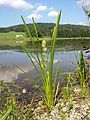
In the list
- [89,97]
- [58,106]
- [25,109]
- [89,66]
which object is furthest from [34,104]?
[89,66]

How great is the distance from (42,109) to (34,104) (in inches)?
18.6

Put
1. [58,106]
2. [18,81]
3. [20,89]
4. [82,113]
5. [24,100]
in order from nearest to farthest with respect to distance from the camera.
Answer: [82,113] < [58,106] < [24,100] < [20,89] < [18,81]

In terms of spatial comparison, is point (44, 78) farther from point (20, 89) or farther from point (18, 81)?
point (18, 81)

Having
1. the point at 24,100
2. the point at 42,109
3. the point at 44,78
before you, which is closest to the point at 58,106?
the point at 42,109

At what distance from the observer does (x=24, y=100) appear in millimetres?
5156

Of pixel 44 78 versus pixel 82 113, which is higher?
pixel 44 78

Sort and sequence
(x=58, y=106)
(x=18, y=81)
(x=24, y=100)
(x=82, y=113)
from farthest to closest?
(x=18, y=81), (x=24, y=100), (x=58, y=106), (x=82, y=113)

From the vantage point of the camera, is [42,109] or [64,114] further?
[42,109]

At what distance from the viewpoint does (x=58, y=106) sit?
4.38 meters

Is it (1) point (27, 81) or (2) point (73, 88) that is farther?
(1) point (27, 81)

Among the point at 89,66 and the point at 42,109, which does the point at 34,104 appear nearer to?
the point at 42,109

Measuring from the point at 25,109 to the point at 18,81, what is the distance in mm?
2492

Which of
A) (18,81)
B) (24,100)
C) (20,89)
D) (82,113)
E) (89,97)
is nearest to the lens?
(82,113)

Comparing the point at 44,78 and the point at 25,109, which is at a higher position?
the point at 44,78
